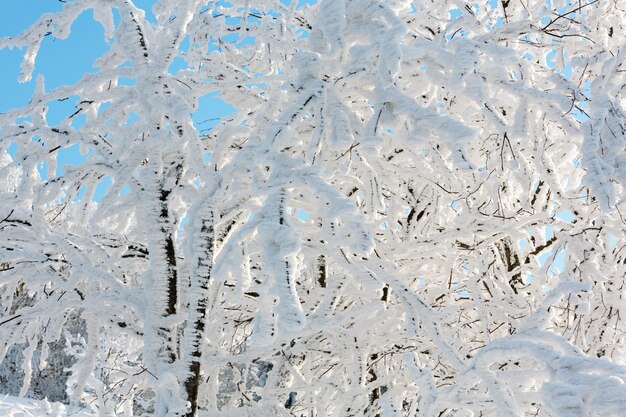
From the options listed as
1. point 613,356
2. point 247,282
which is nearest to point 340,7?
point 247,282

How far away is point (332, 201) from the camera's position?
1.86m

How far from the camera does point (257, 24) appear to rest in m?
3.93

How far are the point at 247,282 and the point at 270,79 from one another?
142 centimetres

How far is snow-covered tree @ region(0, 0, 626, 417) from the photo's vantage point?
198cm

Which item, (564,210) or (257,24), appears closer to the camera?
(257,24)

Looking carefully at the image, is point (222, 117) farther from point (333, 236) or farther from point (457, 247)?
point (333, 236)

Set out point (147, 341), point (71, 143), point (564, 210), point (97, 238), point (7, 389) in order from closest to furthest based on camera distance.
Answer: point (147, 341) < point (71, 143) < point (97, 238) < point (564, 210) < point (7, 389)

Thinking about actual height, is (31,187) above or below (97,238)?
above

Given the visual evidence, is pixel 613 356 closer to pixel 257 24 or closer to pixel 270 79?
pixel 270 79

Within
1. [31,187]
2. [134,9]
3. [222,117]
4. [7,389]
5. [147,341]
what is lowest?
[7,389]

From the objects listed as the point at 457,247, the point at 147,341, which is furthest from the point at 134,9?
the point at 457,247

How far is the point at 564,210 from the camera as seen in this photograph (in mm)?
4199

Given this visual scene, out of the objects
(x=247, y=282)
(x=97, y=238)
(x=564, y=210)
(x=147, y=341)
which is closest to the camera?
(x=247, y=282)

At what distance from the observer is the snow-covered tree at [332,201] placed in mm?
1980
